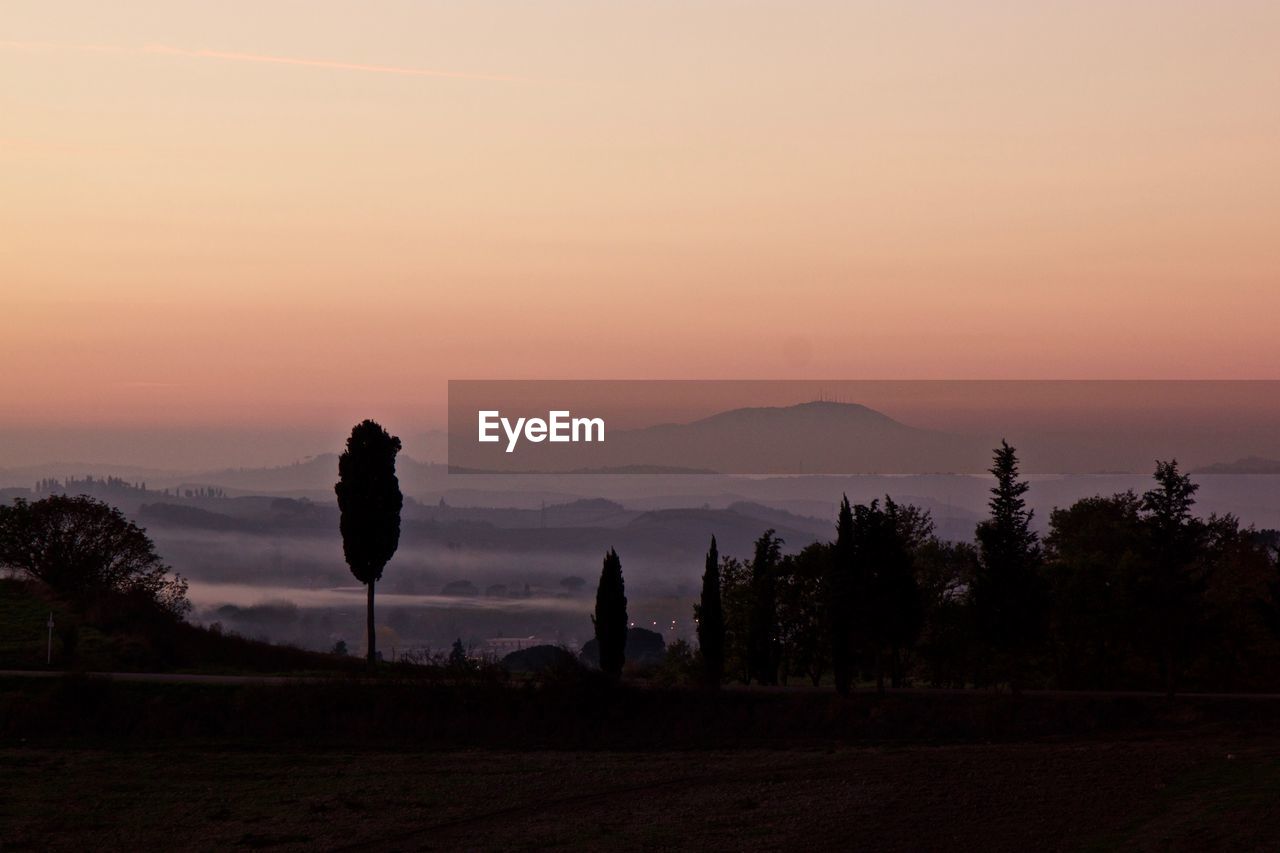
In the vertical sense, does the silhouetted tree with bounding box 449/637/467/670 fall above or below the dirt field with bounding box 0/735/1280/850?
above

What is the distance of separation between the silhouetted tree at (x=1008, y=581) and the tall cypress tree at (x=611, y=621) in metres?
16.6

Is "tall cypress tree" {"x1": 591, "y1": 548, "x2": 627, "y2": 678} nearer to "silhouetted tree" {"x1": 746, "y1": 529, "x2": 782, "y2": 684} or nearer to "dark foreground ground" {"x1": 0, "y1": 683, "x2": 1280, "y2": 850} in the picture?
"silhouetted tree" {"x1": 746, "y1": 529, "x2": 782, "y2": 684}

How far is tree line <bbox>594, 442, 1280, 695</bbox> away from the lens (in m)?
55.0

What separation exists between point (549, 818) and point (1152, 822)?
1321 centimetres

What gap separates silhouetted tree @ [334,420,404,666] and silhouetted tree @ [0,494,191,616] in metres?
10.7

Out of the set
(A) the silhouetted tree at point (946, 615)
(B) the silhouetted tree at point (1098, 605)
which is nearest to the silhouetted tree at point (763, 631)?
(A) the silhouetted tree at point (946, 615)

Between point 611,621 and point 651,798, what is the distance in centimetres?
2795

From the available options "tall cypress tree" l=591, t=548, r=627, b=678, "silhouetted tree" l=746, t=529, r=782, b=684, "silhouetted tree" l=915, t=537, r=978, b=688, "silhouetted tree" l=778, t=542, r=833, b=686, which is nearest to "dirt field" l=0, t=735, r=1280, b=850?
"tall cypress tree" l=591, t=548, r=627, b=678

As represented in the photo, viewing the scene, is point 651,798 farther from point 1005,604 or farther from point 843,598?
point 1005,604

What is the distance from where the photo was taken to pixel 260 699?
139 feet

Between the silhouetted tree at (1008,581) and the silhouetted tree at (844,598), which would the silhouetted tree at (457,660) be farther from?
the silhouetted tree at (1008,581)

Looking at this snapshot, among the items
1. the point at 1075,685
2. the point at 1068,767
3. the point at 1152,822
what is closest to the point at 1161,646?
the point at 1075,685

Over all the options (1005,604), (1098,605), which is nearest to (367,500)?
(1005,604)

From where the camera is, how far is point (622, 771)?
113ft
